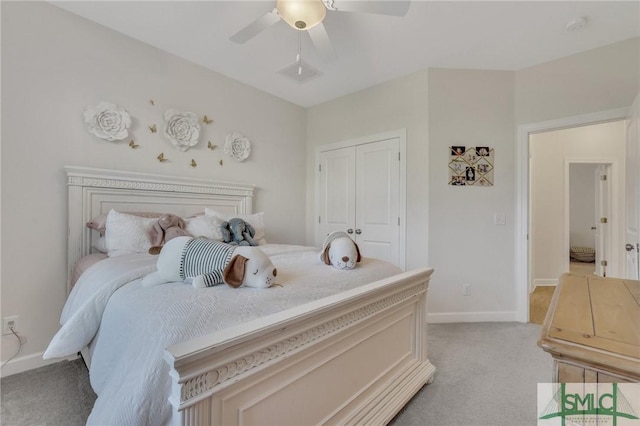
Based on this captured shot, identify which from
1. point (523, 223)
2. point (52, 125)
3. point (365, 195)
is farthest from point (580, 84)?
point (52, 125)

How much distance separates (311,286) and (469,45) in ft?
8.46

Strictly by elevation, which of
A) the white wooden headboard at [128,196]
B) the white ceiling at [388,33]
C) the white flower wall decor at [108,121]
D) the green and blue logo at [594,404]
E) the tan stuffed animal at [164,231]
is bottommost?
the green and blue logo at [594,404]

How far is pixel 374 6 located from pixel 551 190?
430 centimetres

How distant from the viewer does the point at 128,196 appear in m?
2.39

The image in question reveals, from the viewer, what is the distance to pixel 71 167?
6.82 ft

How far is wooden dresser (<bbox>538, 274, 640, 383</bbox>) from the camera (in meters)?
0.66

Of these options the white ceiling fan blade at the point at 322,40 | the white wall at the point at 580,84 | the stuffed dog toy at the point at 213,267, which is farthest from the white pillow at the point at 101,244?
the white wall at the point at 580,84

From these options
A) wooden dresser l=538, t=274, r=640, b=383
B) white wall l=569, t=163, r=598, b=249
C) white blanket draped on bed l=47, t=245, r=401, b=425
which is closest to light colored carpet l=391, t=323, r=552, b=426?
white blanket draped on bed l=47, t=245, r=401, b=425

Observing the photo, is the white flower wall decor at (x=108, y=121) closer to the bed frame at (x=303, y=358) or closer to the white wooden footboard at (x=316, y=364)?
the bed frame at (x=303, y=358)

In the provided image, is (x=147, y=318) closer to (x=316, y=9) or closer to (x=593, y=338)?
(x=593, y=338)

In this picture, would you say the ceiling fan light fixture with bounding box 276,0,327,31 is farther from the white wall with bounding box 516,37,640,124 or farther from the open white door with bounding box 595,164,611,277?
the open white door with bounding box 595,164,611,277

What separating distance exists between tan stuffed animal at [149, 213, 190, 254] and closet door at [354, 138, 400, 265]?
2010 mm

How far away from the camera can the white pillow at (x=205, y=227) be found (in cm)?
229

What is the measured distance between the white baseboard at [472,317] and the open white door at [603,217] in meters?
2.55
